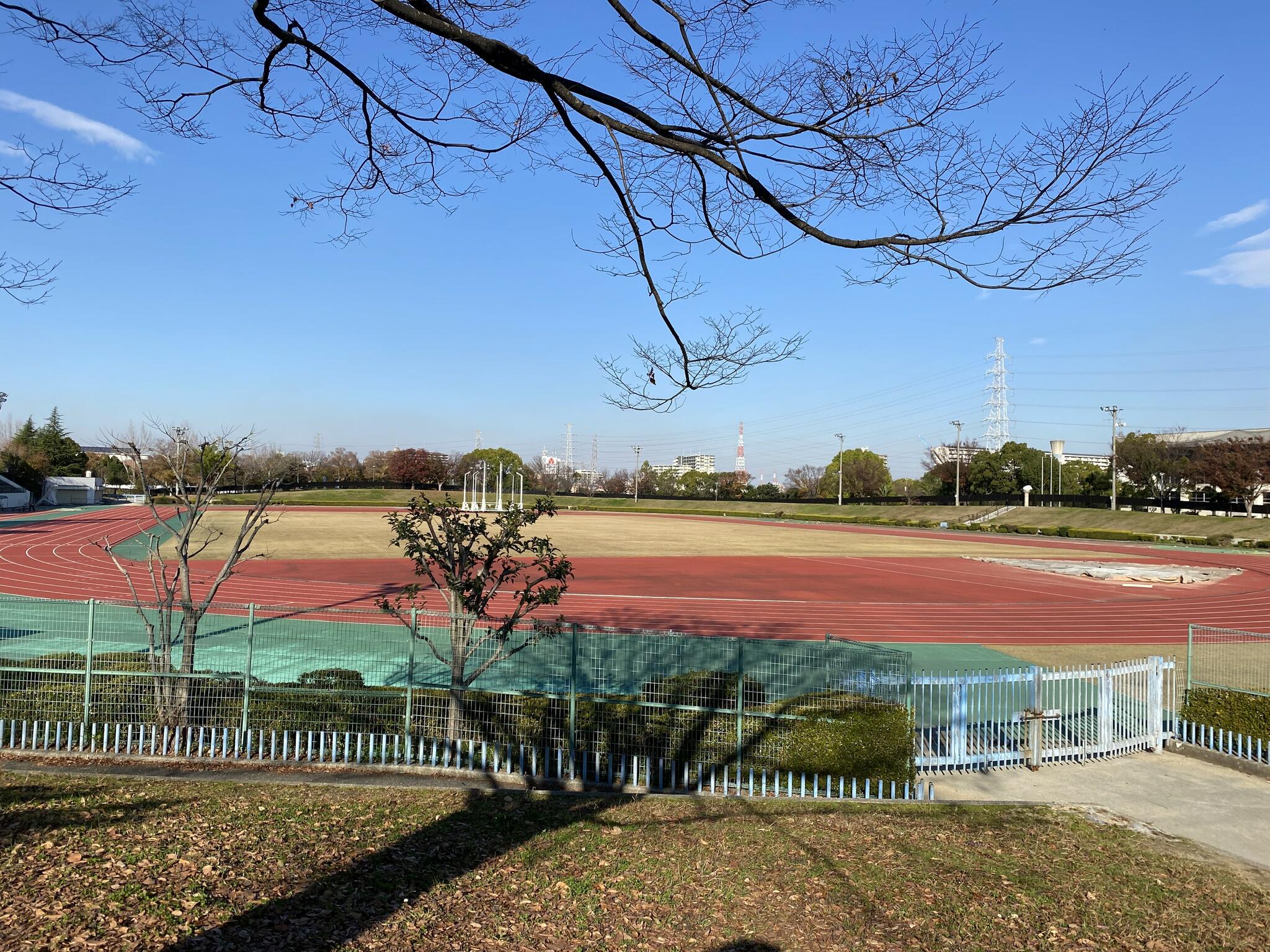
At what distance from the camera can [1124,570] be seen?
34.5 m

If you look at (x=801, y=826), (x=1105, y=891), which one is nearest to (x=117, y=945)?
(x=801, y=826)

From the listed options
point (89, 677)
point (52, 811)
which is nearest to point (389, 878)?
point (52, 811)

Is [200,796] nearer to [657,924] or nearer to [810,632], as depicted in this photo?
[657,924]

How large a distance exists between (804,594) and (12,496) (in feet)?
190

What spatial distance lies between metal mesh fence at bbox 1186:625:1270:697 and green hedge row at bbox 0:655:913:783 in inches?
244

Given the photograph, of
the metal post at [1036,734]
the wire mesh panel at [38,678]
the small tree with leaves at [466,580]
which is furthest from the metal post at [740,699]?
the wire mesh panel at [38,678]

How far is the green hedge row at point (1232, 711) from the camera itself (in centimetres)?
1070

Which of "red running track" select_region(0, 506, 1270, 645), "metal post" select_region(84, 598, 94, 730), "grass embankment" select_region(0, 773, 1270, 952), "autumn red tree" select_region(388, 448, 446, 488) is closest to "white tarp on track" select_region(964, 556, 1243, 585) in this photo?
"red running track" select_region(0, 506, 1270, 645)

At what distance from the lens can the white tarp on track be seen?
105ft

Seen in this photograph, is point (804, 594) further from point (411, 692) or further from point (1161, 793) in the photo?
point (411, 692)

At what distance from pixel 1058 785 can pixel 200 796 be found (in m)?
8.79

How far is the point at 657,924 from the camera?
17.2 ft

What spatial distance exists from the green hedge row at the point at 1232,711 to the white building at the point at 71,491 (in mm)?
74147

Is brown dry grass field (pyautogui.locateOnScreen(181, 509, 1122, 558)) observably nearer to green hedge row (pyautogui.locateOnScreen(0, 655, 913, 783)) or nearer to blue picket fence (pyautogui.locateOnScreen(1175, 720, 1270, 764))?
green hedge row (pyautogui.locateOnScreen(0, 655, 913, 783))
